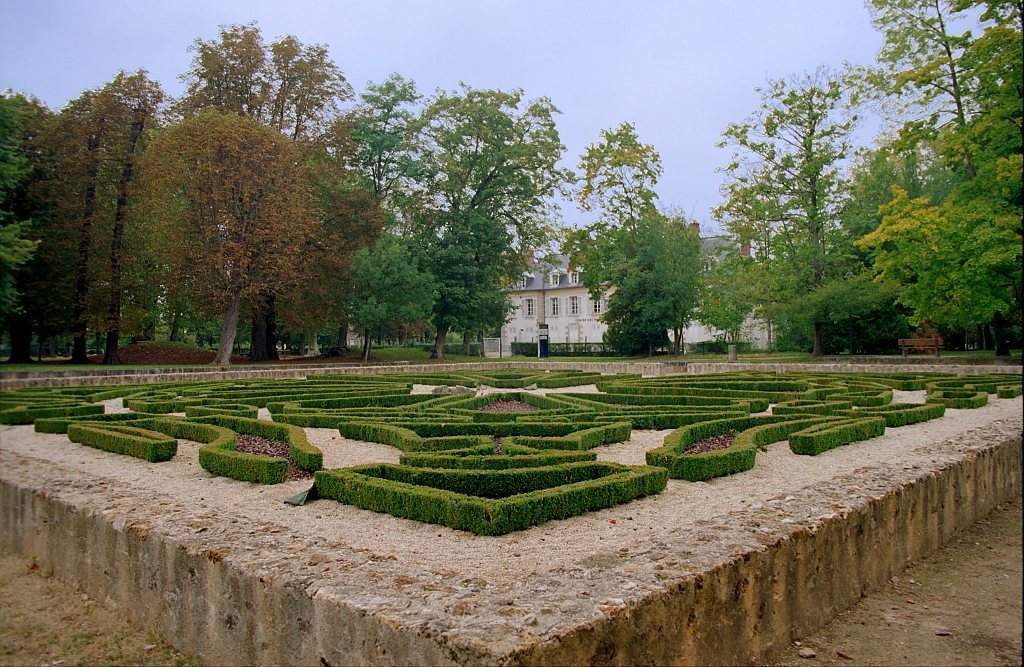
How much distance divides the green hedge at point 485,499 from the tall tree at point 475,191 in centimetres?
2924

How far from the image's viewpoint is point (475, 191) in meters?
38.5

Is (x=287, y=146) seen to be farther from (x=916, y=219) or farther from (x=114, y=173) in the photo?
(x=916, y=219)

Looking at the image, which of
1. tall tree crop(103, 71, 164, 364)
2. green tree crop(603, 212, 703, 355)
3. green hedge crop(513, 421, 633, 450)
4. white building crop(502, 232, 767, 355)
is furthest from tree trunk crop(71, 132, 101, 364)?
white building crop(502, 232, 767, 355)

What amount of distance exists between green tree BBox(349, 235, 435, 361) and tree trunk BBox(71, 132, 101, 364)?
424 inches

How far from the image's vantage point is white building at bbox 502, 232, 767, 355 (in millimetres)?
56481

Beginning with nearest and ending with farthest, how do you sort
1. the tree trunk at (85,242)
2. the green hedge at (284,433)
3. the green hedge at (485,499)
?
the green hedge at (485,499) < the green hedge at (284,433) < the tree trunk at (85,242)

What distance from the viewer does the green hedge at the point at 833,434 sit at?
816 cm

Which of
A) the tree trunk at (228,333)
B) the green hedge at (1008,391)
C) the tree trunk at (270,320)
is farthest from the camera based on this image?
the tree trunk at (270,320)

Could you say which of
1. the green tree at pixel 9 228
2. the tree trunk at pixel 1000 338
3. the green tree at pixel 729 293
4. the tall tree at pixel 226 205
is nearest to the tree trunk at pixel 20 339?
the green tree at pixel 9 228

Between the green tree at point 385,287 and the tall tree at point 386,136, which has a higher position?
the tall tree at point 386,136

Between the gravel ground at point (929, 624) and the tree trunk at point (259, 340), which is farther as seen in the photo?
the tree trunk at point (259, 340)

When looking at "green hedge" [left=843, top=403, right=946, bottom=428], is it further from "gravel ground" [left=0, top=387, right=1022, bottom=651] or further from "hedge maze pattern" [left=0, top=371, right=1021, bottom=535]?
"gravel ground" [left=0, top=387, right=1022, bottom=651]

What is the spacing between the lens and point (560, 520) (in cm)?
558

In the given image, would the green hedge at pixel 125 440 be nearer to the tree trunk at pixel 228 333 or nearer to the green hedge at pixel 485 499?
the green hedge at pixel 485 499
